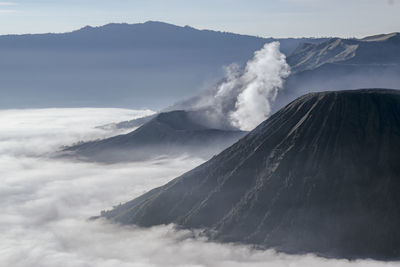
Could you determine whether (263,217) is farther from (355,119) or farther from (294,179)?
(355,119)

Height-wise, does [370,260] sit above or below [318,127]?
below

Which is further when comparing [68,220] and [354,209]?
[68,220]

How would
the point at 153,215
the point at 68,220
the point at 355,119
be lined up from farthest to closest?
1. the point at 68,220
2. the point at 153,215
3. the point at 355,119

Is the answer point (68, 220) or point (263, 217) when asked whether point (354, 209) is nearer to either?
point (263, 217)

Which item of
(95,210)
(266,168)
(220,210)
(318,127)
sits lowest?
(95,210)

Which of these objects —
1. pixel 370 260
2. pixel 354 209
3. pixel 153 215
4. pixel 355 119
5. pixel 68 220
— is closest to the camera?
pixel 370 260

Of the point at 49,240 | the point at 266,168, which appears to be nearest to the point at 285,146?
the point at 266,168
